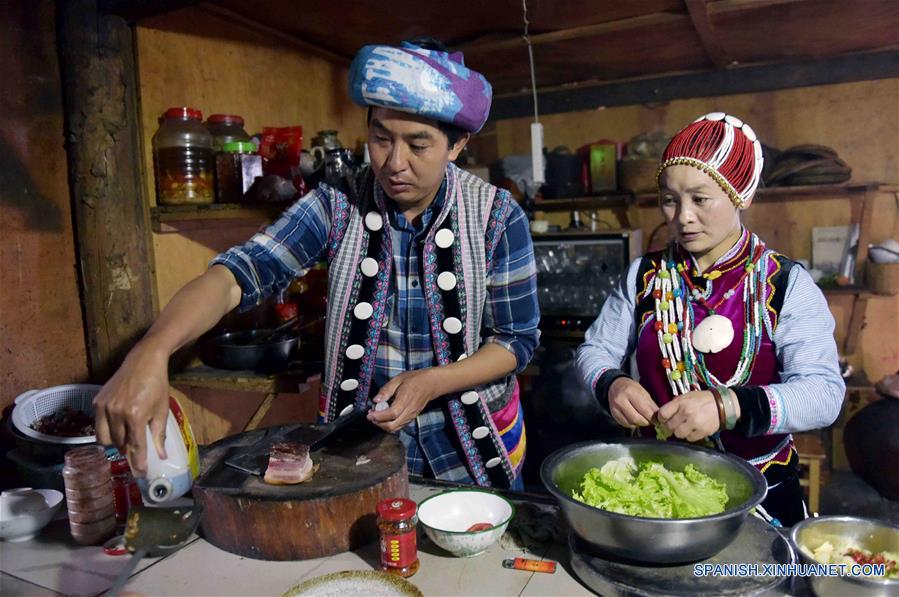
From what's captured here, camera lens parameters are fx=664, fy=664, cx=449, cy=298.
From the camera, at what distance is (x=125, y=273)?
2699 millimetres

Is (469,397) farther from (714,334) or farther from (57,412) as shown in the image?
(57,412)

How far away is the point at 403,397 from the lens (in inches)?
63.0

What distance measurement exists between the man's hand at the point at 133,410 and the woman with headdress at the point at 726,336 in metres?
1.01

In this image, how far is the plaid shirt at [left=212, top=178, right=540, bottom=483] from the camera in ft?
6.04

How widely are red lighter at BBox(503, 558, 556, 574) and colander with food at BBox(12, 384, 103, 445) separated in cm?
150

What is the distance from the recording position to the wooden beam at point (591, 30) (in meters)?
3.28

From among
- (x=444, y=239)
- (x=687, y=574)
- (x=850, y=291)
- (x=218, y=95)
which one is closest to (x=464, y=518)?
Answer: (x=687, y=574)

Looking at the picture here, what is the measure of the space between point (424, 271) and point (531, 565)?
830 millimetres

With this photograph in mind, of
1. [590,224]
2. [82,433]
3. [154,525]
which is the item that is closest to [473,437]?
[154,525]

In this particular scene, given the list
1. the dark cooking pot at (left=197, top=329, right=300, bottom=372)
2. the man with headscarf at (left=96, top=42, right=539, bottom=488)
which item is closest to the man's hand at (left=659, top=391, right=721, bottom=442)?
the man with headscarf at (left=96, top=42, right=539, bottom=488)

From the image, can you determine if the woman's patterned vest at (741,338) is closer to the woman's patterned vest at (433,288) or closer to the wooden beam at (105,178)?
the woman's patterned vest at (433,288)

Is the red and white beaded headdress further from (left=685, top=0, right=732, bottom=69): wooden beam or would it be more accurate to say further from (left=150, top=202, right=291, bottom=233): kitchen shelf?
(left=150, top=202, right=291, bottom=233): kitchen shelf

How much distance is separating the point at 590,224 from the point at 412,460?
3.24 m

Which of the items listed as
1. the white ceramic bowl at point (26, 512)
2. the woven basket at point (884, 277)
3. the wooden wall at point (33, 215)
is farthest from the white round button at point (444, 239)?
the woven basket at point (884, 277)
